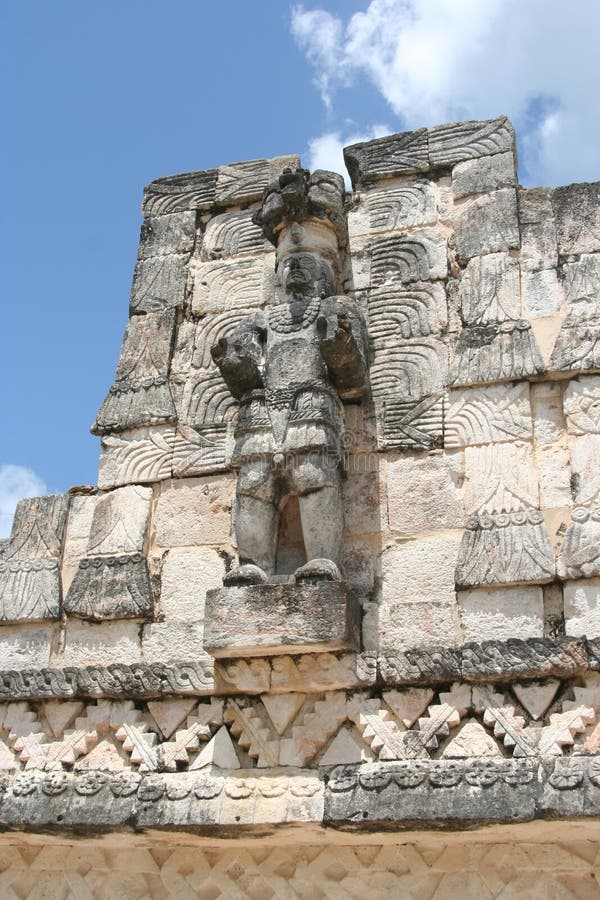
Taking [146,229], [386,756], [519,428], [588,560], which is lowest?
[386,756]

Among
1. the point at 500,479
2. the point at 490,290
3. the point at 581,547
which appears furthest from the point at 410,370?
the point at 581,547

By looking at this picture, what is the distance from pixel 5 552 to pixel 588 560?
3.62 metres

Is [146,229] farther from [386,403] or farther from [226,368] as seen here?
[386,403]

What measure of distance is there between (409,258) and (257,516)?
83.2 inches

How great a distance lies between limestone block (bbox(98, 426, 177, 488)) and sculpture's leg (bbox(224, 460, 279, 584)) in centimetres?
84

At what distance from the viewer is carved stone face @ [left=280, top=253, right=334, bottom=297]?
6.42 meters

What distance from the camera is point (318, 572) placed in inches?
211

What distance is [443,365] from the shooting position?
6215 millimetres

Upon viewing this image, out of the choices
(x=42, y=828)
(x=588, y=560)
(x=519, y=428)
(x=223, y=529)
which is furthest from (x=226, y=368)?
(x=42, y=828)

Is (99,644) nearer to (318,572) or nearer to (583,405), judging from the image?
(318,572)

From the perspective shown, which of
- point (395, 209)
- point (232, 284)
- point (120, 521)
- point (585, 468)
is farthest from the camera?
point (232, 284)

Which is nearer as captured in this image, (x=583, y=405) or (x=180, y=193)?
(x=583, y=405)

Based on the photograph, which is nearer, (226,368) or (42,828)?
(42,828)

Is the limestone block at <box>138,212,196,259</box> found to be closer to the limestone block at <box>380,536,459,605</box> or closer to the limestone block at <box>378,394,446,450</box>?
the limestone block at <box>378,394,446,450</box>
